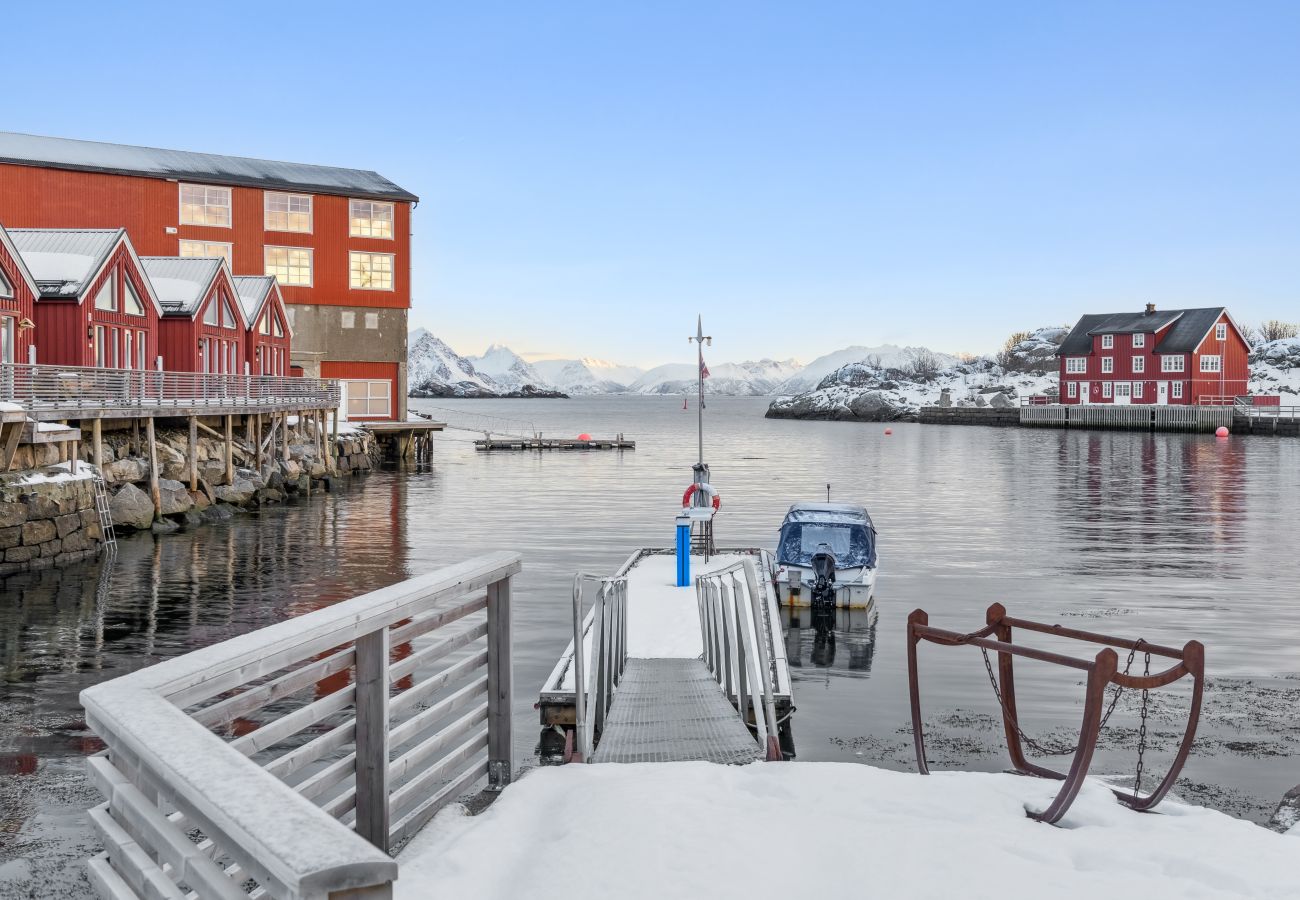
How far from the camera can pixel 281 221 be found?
62875mm

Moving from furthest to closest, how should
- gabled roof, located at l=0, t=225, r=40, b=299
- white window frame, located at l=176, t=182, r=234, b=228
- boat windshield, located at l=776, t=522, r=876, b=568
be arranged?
1. white window frame, located at l=176, t=182, r=234, b=228
2. gabled roof, located at l=0, t=225, r=40, b=299
3. boat windshield, located at l=776, t=522, r=876, b=568

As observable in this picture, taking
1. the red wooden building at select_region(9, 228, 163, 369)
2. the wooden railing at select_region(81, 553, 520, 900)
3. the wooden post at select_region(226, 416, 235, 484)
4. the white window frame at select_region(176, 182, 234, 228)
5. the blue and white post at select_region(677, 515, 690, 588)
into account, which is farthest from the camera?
the white window frame at select_region(176, 182, 234, 228)

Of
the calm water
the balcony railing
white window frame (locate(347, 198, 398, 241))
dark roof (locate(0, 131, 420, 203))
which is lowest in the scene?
the calm water

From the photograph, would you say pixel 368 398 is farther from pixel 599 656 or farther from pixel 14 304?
pixel 599 656

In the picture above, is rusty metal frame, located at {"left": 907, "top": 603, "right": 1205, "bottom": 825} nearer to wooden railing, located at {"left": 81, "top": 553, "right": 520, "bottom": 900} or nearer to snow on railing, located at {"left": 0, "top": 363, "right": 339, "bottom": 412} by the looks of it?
wooden railing, located at {"left": 81, "top": 553, "right": 520, "bottom": 900}

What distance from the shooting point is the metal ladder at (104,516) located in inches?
1173

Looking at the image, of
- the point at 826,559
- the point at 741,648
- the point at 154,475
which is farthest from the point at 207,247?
the point at 741,648

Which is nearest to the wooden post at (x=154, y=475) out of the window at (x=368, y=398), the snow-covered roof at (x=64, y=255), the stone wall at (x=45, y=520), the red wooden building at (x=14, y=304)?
the red wooden building at (x=14, y=304)

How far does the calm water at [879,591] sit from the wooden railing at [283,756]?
537cm

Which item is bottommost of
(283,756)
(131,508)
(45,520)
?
(131,508)

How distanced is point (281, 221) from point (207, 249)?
435cm

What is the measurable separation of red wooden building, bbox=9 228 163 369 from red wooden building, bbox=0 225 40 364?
1.00 m

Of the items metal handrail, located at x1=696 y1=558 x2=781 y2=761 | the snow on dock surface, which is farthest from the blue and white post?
the snow on dock surface

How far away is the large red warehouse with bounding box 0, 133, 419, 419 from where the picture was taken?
5741 centimetres
